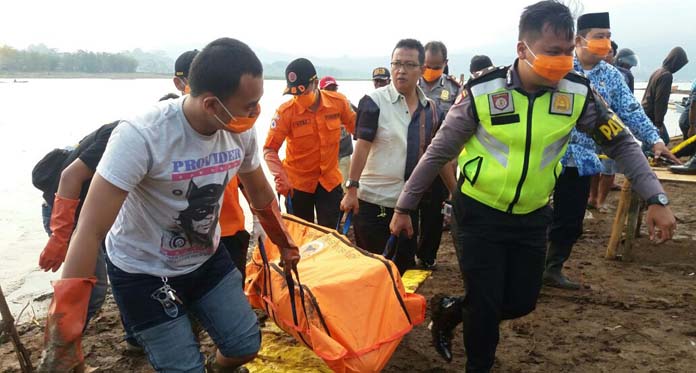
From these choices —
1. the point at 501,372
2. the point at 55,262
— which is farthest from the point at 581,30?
the point at 55,262

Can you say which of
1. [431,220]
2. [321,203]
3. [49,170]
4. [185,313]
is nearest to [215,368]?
[185,313]

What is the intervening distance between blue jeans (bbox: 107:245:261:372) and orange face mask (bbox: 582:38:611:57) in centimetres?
317

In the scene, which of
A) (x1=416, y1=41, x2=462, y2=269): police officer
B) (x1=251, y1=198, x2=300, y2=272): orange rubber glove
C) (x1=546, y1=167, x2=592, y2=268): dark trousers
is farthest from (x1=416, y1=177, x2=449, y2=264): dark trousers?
(x1=251, y1=198, x2=300, y2=272): orange rubber glove

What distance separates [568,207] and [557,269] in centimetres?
58

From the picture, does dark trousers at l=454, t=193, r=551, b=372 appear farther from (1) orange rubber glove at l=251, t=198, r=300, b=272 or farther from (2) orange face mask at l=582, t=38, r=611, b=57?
(2) orange face mask at l=582, t=38, r=611, b=57

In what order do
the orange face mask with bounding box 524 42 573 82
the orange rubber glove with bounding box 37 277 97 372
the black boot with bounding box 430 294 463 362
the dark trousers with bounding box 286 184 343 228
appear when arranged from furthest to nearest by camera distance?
the dark trousers with bounding box 286 184 343 228 → the black boot with bounding box 430 294 463 362 → the orange face mask with bounding box 524 42 573 82 → the orange rubber glove with bounding box 37 277 97 372

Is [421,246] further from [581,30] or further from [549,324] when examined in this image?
[581,30]

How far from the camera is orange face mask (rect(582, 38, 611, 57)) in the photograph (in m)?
3.93

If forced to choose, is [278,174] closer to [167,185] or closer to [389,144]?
[389,144]

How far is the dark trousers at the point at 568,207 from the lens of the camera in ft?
13.5

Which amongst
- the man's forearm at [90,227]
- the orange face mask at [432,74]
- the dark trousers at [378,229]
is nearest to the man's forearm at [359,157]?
the dark trousers at [378,229]

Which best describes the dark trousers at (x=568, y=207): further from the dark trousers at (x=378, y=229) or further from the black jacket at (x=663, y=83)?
the black jacket at (x=663, y=83)

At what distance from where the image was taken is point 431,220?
4.66 metres

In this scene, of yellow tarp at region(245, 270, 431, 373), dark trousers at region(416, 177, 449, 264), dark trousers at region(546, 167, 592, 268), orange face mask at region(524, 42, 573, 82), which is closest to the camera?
orange face mask at region(524, 42, 573, 82)
